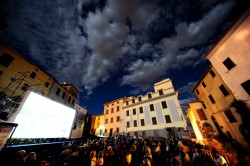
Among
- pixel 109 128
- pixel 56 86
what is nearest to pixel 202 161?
pixel 56 86

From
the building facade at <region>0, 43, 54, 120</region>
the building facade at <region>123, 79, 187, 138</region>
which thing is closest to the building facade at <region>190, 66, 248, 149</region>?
the building facade at <region>123, 79, 187, 138</region>

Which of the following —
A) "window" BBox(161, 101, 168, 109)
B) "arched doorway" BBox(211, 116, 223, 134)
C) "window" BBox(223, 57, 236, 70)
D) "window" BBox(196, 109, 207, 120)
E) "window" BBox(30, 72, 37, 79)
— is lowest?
"arched doorway" BBox(211, 116, 223, 134)

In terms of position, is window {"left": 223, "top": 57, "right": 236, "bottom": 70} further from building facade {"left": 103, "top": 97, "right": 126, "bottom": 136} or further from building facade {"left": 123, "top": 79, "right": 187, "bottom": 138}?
building facade {"left": 103, "top": 97, "right": 126, "bottom": 136}

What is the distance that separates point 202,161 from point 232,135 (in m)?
14.5

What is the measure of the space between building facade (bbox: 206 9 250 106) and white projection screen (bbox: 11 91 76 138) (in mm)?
20653

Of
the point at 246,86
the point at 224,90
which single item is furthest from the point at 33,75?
the point at 224,90

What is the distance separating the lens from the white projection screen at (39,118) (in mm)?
7062

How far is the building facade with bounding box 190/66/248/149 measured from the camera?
13.6 metres

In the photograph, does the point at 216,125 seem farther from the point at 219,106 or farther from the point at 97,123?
the point at 97,123

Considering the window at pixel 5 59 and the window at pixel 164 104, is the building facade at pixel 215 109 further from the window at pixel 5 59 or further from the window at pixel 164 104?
the window at pixel 5 59

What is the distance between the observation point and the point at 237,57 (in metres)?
11.8

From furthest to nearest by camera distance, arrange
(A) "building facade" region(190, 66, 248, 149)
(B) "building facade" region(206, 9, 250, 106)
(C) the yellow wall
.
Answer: (C) the yellow wall < (A) "building facade" region(190, 66, 248, 149) < (B) "building facade" region(206, 9, 250, 106)

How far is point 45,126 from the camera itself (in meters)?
8.70

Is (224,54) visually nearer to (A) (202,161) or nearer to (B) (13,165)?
(A) (202,161)
